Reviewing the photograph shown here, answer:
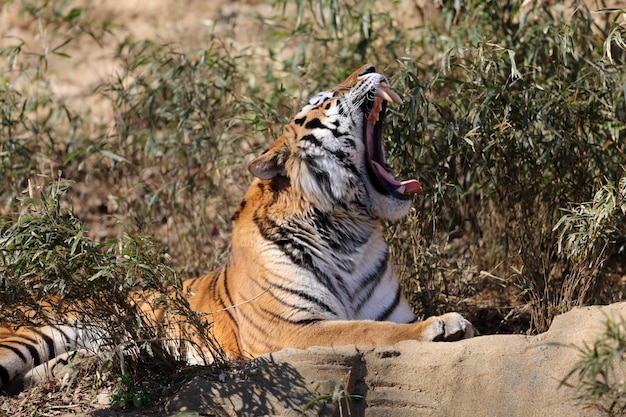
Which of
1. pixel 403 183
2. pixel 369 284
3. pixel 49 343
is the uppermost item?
pixel 403 183

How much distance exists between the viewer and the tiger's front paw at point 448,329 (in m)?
3.35

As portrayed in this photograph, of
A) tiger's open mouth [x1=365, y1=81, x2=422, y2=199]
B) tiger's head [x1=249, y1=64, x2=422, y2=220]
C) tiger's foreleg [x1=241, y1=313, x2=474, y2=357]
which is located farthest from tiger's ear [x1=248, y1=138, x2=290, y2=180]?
tiger's foreleg [x1=241, y1=313, x2=474, y2=357]

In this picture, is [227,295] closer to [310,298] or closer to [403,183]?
[310,298]

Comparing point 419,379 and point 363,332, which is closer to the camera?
point 419,379

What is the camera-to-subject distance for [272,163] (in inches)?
155

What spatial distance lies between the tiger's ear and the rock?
92 cm

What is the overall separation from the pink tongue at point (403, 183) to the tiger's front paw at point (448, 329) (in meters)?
0.74

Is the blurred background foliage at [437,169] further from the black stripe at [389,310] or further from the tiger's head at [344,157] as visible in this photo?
the black stripe at [389,310]

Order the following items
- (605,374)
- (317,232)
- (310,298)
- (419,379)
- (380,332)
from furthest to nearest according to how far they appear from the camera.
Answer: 1. (317,232)
2. (310,298)
3. (380,332)
4. (419,379)
5. (605,374)

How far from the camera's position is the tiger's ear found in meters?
3.91

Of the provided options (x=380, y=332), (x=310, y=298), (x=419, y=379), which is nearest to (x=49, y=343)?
(x=310, y=298)

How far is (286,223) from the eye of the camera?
12.9 ft

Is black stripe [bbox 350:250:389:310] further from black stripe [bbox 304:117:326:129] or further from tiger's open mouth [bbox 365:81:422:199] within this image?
black stripe [bbox 304:117:326:129]

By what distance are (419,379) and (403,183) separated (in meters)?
1.02
